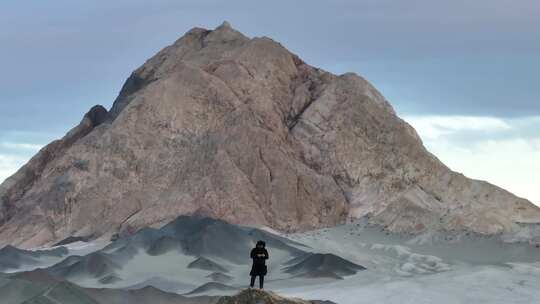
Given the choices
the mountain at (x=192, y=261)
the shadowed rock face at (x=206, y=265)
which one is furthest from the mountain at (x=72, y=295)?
the shadowed rock face at (x=206, y=265)

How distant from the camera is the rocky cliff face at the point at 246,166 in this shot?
62844 mm

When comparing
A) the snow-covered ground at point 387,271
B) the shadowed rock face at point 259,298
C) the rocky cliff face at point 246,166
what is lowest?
the shadowed rock face at point 259,298

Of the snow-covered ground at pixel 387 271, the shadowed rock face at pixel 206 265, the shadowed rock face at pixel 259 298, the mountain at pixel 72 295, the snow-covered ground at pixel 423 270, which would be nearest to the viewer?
the shadowed rock face at pixel 259 298

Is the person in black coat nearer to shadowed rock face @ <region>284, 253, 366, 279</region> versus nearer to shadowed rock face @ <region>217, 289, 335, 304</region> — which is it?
shadowed rock face @ <region>217, 289, 335, 304</region>

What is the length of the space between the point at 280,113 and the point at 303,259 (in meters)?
23.9

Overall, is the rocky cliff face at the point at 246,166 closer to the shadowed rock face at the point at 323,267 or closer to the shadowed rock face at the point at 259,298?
the shadowed rock face at the point at 323,267

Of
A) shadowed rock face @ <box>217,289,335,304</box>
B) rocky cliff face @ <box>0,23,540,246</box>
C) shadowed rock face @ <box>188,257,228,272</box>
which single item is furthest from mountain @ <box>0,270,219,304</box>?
rocky cliff face @ <box>0,23,540,246</box>

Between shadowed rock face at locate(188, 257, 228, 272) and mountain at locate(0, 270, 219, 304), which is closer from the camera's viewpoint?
mountain at locate(0, 270, 219, 304)

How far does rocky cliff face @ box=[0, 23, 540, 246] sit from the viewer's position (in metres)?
62.8

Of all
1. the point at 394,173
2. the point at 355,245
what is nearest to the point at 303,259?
the point at 355,245

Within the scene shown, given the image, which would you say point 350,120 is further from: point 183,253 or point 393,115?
point 183,253

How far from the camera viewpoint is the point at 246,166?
217 feet

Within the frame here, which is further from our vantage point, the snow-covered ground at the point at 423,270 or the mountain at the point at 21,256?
the mountain at the point at 21,256

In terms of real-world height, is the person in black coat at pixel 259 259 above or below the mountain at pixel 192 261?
below
